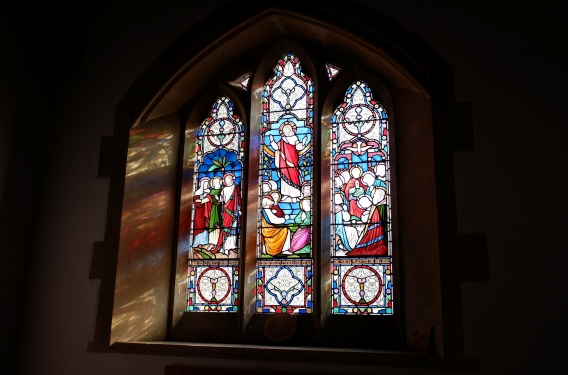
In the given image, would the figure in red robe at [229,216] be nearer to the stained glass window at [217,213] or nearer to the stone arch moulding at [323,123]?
the stained glass window at [217,213]

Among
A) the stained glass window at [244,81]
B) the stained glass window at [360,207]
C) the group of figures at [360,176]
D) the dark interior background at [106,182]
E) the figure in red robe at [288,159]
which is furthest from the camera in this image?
the stained glass window at [244,81]

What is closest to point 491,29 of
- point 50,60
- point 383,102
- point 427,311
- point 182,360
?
point 383,102

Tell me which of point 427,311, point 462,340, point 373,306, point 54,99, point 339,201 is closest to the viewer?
point 462,340

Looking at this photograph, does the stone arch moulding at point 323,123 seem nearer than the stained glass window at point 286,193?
Yes

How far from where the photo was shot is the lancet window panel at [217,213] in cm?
438

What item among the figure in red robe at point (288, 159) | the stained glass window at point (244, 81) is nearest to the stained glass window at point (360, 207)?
the figure in red robe at point (288, 159)

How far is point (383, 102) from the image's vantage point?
4379 millimetres

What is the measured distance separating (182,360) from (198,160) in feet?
5.51

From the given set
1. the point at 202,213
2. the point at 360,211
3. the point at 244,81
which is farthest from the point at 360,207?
the point at 244,81

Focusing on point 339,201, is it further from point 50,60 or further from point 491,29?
point 50,60

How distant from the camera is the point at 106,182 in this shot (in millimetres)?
4246

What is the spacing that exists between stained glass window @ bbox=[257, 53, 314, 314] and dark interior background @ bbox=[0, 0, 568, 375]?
73 centimetres

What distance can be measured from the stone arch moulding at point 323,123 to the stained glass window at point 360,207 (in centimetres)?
13

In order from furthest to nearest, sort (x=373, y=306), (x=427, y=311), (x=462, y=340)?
1. (x=373, y=306)
2. (x=427, y=311)
3. (x=462, y=340)
